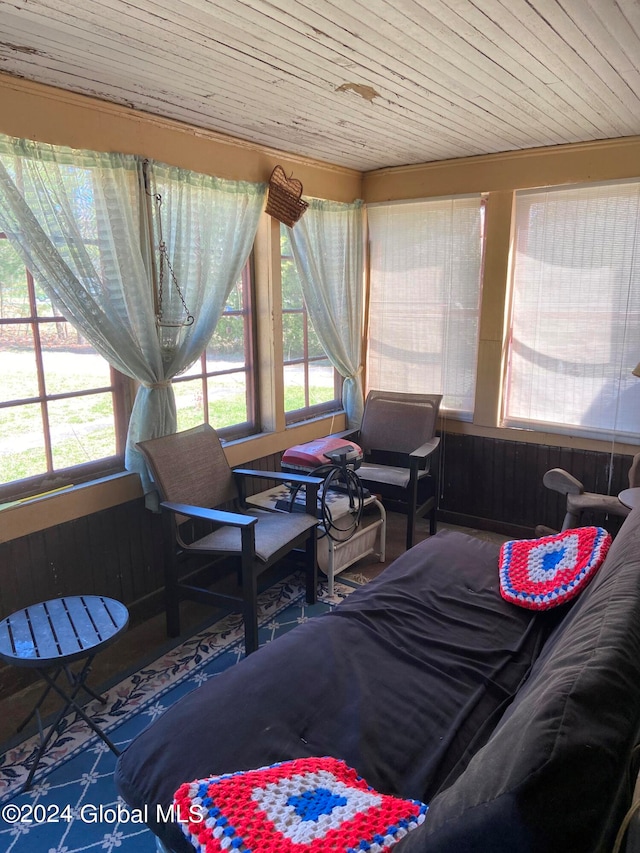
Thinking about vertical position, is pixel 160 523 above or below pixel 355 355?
below

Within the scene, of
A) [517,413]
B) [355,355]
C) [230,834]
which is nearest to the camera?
[230,834]

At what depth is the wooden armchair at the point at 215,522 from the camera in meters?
2.65

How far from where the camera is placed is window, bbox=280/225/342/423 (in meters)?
3.85

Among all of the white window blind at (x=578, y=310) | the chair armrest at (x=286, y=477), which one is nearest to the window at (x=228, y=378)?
the chair armrest at (x=286, y=477)

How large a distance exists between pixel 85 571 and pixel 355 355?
2.40 meters

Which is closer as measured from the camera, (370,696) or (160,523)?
(370,696)

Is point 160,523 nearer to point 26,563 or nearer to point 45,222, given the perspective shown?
point 26,563

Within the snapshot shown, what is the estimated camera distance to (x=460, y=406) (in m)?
4.18

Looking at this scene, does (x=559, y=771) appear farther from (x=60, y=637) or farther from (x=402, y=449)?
(x=402, y=449)

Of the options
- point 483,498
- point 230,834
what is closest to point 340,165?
point 483,498

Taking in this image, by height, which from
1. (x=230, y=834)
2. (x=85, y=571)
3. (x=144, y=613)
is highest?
(x=230, y=834)

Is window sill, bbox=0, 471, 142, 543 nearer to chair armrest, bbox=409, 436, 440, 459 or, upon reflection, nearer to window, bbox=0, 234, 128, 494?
window, bbox=0, 234, 128, 494

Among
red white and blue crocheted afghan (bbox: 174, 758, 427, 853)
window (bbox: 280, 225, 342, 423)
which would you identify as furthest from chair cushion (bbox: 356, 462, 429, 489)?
red white and blue crocheted afghan (bbox: 174, 758, 427, 853)

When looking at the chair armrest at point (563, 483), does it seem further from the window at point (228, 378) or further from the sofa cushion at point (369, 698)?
the window at point (228, 378)
